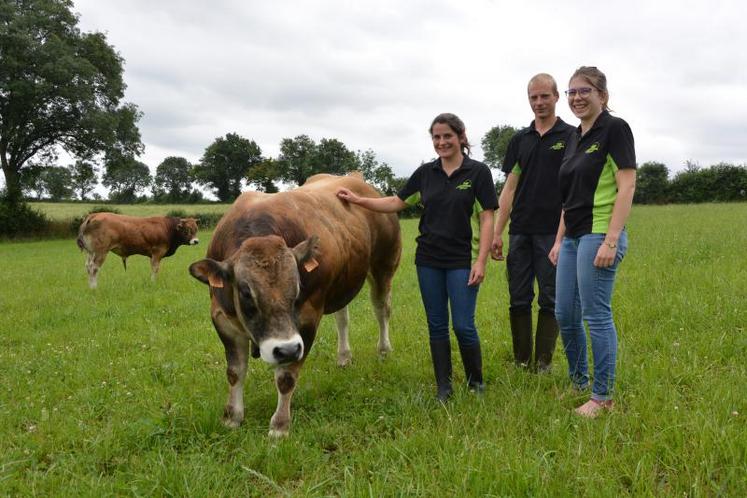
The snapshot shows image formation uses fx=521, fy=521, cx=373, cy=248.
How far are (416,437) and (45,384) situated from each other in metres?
4.09

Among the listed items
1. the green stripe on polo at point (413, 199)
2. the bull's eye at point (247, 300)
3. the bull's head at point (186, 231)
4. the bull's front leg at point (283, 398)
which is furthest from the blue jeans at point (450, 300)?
the bull's head at point (186, 231)

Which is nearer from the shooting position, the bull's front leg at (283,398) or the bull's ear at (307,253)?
the bull's ear at (307,253)

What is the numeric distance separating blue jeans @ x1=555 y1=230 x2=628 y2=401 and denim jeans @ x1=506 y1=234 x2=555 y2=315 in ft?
2.28

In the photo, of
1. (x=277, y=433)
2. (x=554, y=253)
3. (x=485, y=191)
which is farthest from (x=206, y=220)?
(x=554, y=253)

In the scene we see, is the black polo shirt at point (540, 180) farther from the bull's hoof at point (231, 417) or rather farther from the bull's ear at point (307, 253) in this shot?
the bull's hoof at point (231, 417)

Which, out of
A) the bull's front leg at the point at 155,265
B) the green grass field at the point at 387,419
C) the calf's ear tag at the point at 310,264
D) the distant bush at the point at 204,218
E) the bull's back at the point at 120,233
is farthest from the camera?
the distant bush at the point at 204,218

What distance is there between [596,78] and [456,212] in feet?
4.67

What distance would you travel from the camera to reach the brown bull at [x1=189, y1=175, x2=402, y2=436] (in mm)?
3598

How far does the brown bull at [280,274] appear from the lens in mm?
3598

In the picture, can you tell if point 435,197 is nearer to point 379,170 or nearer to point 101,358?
point 101,358

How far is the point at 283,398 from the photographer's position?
414cm

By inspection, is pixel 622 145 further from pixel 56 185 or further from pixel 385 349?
pixel 56 185

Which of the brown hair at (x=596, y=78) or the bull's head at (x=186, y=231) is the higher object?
the brown hair at (x=596, y=78)

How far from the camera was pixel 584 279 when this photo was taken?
367 cm
